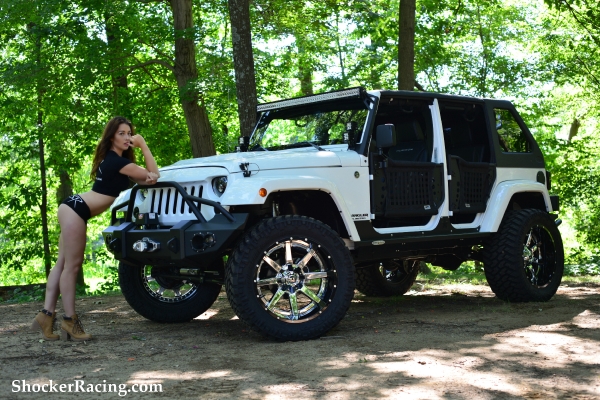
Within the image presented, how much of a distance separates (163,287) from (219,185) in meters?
1.60

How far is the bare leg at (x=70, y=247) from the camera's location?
609 centimetres

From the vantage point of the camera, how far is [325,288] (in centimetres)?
618

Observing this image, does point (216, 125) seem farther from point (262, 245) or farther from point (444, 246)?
point (262, 245)

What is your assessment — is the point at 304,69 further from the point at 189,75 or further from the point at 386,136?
the point at 386,136

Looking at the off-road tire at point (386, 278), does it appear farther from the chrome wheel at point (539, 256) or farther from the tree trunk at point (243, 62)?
the tree trunk at point (243, 62)

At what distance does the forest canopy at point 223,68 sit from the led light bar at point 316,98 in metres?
6.35

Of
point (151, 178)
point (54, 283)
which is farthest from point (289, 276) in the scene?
point (54, 283)

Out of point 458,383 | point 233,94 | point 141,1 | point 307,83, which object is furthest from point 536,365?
point 307,83

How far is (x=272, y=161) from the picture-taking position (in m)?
6.16

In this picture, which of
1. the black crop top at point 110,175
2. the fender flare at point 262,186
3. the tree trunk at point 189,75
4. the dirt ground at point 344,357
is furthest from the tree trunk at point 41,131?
the fender flare at point 262,186

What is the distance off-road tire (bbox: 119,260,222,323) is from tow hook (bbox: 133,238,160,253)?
1.14 meters

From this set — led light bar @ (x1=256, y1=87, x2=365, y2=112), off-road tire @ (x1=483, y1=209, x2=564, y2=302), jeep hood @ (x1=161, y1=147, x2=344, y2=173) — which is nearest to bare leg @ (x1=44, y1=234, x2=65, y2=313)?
jeep hood @ (x1=161, y1=147, x2=344, y2=173)

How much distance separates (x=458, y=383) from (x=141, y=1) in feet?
43.6

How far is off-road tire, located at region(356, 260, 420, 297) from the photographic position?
9.16 meters
